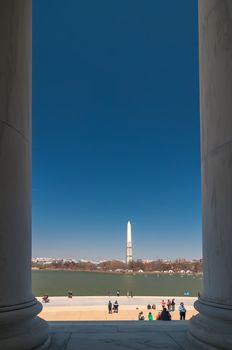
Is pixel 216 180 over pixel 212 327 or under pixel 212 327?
Result: over

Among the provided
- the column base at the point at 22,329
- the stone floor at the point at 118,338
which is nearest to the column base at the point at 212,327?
the stone floor at the point at 118,338

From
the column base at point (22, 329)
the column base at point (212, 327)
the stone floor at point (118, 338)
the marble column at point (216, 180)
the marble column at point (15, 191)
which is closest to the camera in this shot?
the column base at point (22, 329)

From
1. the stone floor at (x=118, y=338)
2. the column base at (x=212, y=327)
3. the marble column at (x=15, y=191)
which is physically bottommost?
the stone floor at (x=118, y=338)

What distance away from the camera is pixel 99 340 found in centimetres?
2264

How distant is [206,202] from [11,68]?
40.3ft

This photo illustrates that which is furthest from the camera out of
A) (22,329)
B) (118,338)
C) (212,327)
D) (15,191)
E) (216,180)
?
(118,338)

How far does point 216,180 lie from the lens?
70.1 feet

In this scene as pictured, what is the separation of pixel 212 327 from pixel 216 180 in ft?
23.8

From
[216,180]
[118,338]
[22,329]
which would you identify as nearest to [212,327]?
[118,338]

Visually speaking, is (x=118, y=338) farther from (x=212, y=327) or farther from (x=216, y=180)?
(x=216, y=180)

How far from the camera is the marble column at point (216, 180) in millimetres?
19859

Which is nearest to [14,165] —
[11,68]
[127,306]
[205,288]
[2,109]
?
[2,109]

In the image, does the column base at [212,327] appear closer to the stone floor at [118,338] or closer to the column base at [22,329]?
the stone floor at [118,338]

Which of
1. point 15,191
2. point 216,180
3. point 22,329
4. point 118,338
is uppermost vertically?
point 216,180
